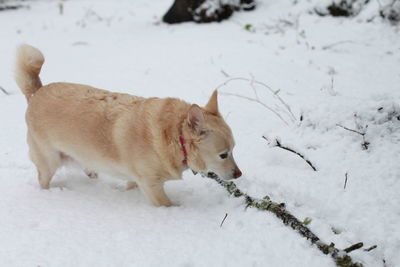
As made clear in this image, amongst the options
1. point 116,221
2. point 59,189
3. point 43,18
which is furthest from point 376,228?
point 43,18

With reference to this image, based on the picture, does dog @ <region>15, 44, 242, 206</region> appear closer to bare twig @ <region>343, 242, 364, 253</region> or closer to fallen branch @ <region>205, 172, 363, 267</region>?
fallen branch @ <region>205, 172, 363, 267</region>

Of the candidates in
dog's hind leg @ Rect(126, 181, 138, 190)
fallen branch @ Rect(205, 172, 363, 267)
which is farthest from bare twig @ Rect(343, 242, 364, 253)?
dog's hind leg @ Rect(126, 181, 138, 190)

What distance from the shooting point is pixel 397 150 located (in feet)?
9.94

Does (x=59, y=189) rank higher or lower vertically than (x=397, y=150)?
lower

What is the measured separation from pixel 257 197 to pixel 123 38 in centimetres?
641

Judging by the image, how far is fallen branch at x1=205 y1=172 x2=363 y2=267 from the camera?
2.13m

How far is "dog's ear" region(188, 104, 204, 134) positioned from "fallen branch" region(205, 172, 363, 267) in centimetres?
64

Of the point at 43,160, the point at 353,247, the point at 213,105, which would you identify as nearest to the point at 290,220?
the point at 353,247

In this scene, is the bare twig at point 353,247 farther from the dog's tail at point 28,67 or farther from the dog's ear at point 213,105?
the dog's tail at point 28,67

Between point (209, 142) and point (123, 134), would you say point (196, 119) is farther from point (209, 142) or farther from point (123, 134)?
point (123, 134)

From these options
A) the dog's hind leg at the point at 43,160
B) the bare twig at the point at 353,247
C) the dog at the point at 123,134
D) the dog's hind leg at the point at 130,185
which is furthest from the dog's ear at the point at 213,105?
the dog's hind leg at the point at 43,160

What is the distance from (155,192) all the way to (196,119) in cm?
79

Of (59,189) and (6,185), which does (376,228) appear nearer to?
(59,189)

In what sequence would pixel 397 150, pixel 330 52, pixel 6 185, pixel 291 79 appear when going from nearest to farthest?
1. pixel 397 150
2. pixel 6 185
3. pixel 291 79
4. pixel 330 52
